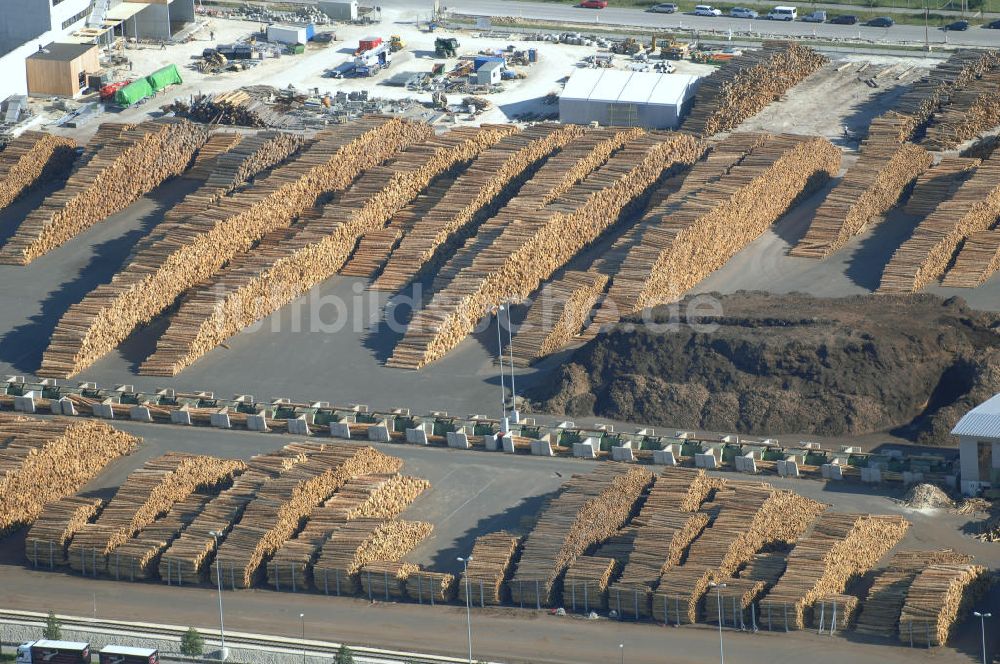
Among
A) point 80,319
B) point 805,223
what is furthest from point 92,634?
point 805,223

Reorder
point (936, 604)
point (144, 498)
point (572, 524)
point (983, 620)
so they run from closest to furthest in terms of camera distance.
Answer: point (936, 604), point (983, 620), point (572, 524), point (144, 498)

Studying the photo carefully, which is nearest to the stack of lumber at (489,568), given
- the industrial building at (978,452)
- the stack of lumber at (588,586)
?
the stack of lumber at (588,586)

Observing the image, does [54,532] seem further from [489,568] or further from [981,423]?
[981,423]

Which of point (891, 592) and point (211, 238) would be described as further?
point (211, 238)

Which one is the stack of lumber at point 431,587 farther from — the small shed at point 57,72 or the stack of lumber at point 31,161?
the small shed at point 57,72

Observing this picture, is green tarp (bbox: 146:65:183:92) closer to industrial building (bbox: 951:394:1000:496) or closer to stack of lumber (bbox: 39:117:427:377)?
stack of lumber (bbox: 39:117:427:377)

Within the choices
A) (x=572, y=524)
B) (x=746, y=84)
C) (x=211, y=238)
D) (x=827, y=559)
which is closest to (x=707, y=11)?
(x=746, y=84)

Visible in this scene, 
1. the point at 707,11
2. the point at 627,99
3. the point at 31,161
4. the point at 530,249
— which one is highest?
the point at 627,99
